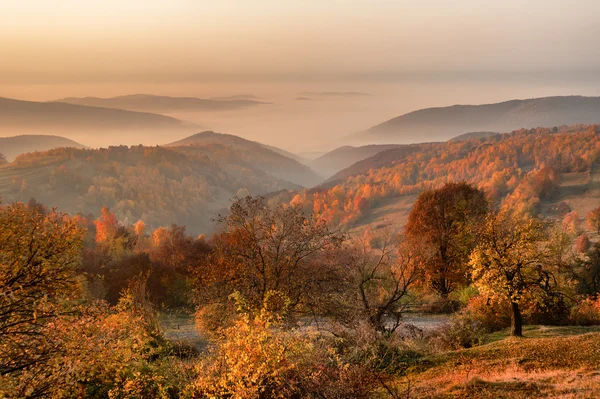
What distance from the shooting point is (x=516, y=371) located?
1734cm

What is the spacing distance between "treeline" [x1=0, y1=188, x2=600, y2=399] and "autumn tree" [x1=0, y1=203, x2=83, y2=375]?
0.23ft

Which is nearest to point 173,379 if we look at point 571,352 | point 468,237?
point 571,352

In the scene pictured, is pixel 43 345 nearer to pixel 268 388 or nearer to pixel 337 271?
pixel 268 388

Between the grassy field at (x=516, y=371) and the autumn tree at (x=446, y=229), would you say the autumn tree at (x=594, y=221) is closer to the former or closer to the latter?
the autumn tree at (x=446, y=229)

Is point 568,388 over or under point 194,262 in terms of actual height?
over

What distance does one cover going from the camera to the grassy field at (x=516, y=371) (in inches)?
578

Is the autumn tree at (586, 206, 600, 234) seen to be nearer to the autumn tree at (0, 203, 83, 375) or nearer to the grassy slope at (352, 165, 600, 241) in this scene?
the grassy slope at (352, 165, 600, 241)

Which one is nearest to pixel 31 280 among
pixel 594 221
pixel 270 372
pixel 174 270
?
pixel 270 372

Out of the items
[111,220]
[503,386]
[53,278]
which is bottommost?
[111,220]

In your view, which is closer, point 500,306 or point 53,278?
point 53,278

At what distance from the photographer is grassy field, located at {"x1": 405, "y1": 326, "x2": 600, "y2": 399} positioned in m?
14.7

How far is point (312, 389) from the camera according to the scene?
14.4m

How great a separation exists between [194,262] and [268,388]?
45.0 m

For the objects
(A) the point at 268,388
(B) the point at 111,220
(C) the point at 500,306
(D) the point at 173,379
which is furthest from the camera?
(B) the point at 111,220
